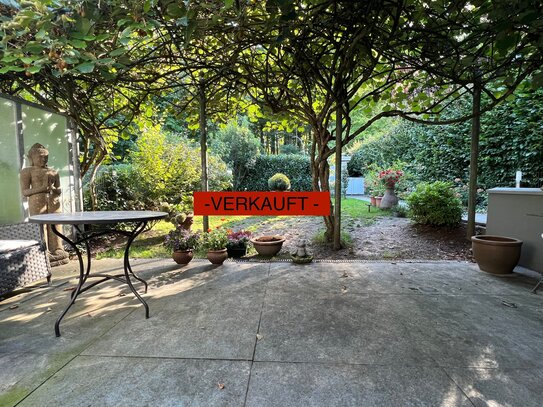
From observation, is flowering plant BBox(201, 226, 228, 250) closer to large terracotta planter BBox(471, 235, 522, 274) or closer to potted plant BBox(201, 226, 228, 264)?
potted plant BBox(201, 226, 228, 264)

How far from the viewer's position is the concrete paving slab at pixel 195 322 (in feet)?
5.50

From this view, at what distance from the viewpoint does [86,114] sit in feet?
14.2

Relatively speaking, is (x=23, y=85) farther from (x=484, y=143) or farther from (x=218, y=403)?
(x=484, y=143)

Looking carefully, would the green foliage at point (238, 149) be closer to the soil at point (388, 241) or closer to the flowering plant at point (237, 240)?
the soil at point (388, 241)

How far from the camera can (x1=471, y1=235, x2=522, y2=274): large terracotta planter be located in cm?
292

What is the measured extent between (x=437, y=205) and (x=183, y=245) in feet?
13.3

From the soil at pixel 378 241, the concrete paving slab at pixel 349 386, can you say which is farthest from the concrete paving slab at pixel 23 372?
the soil at pixel 378 241

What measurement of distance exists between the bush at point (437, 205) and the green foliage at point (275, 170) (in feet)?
23.5

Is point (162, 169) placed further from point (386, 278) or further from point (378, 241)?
point (386, 278)

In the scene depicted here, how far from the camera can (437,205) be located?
4.69 m

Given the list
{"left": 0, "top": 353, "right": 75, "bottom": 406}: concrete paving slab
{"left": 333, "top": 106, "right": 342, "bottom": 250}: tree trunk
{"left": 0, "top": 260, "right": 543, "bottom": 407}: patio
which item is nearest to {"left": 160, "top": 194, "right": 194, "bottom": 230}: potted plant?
{"left": 0, "top": 260, "right": 543, "bottom": 407}: patio

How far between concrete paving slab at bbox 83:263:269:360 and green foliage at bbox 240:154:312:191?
9091mm

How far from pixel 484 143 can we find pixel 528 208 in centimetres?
331

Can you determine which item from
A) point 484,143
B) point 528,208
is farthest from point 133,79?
point 484,143
